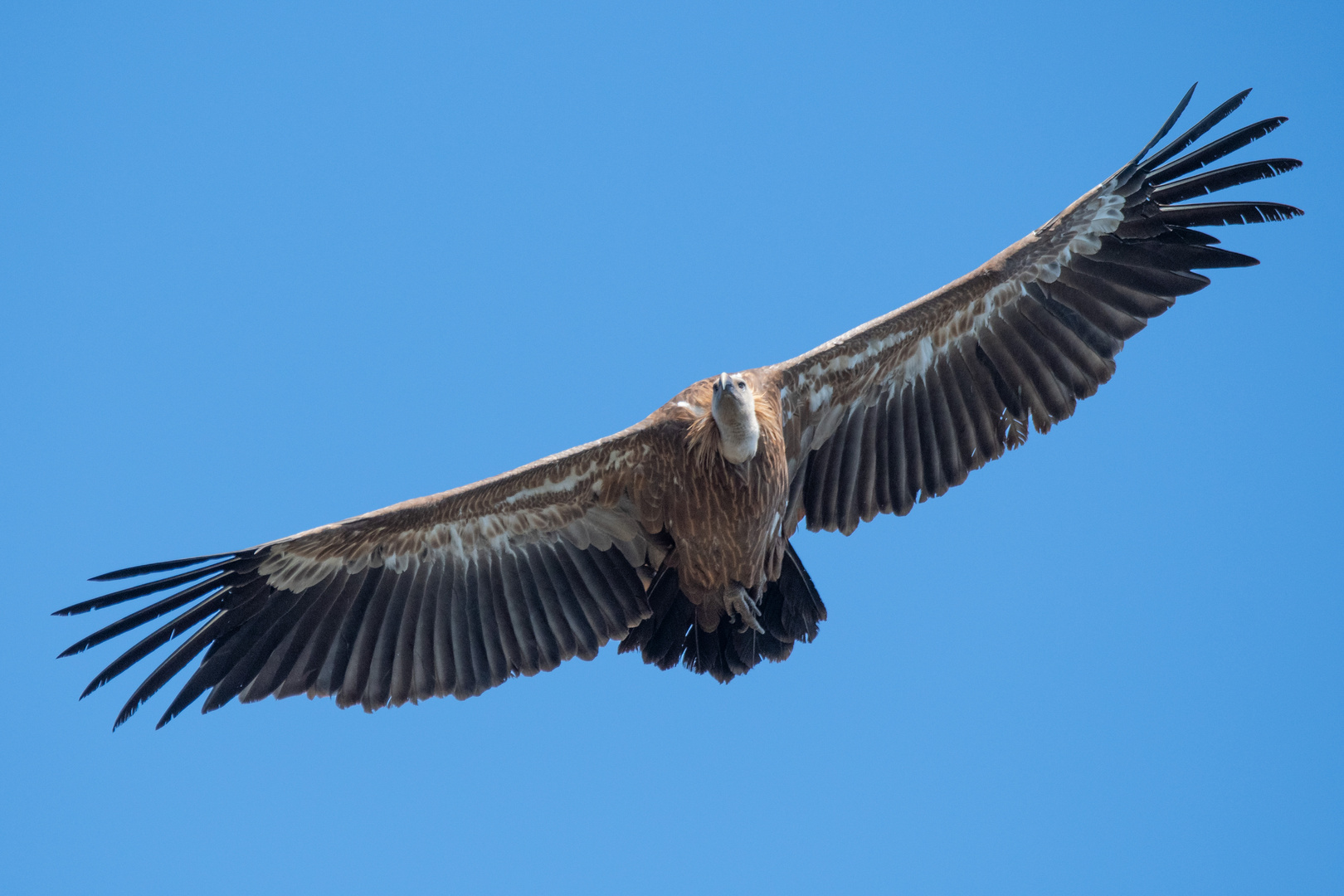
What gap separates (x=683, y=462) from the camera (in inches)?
312

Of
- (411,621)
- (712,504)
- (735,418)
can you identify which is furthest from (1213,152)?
(411,621)

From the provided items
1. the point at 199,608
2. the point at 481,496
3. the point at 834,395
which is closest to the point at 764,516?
the point at 834,395

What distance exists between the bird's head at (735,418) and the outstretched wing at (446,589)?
552 mm

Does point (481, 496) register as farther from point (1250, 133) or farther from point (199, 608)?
point (1250, 133)

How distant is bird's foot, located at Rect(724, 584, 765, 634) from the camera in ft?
27.1

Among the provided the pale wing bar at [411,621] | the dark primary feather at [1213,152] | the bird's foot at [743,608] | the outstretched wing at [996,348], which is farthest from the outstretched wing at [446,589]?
the dark primary feather at [1213,152]

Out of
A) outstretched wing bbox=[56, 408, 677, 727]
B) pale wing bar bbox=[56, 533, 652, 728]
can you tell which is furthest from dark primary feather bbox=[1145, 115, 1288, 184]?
pale wing bar bbox=[56, 533, 652, 728]

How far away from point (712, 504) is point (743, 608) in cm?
80

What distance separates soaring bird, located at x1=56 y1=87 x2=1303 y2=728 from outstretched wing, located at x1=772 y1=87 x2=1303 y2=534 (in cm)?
1

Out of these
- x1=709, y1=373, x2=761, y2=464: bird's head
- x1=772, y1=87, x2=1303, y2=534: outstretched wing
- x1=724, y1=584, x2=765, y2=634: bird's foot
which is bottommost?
x1=724, y1=584, x2=765, y2=634: bird's foot

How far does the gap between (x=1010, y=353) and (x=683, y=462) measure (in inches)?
90.5

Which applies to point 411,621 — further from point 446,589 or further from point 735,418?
point 735,418

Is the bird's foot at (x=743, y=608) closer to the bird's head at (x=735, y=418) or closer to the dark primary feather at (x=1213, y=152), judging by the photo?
the bird's head at (x=735, y=418)

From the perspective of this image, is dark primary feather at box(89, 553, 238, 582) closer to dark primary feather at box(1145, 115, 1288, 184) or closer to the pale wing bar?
the pale wing bar
